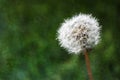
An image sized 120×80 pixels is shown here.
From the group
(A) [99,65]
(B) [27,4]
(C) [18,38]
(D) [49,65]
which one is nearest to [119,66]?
(A) [99,65]

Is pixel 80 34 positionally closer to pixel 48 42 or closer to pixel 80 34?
pixel 80 34

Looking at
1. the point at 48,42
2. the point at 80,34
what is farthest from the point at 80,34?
the point at 48,42

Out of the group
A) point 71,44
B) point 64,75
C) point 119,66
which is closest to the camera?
point 71,44

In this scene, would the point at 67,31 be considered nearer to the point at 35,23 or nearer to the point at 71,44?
the point at 71,44

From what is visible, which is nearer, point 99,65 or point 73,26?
point 73,26

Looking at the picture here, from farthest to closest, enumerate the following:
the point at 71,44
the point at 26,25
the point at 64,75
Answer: the point at 26,25
the point at 64,75
the point at 71,44

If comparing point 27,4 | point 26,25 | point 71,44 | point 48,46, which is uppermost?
point 27,4
